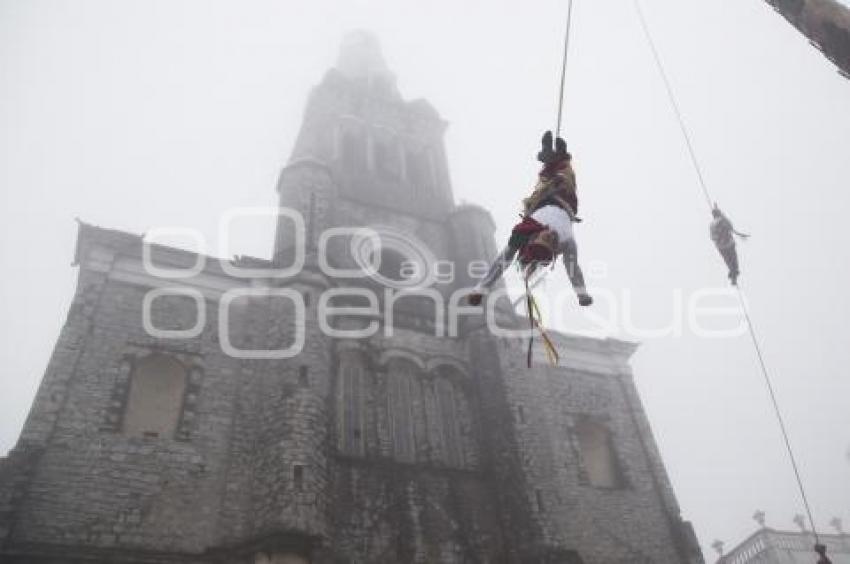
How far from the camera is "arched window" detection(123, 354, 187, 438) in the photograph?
1170 cm

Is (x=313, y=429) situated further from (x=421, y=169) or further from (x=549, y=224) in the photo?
(x=421, y=169)

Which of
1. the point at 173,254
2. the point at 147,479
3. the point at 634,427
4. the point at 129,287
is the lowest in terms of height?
the point at 147,479

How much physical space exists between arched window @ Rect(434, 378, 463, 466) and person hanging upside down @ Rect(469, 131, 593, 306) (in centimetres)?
678

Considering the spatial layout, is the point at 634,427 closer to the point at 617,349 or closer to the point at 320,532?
the point at 617,349

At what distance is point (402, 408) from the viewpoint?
559 inches

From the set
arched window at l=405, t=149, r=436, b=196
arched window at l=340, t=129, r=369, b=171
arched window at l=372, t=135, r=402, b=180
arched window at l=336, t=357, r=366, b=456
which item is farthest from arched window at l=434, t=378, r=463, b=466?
arched window at l=340, t=129, r=369, b=171

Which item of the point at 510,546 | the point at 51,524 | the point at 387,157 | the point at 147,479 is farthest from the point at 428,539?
the point at 387,157

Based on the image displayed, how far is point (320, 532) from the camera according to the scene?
426 inches

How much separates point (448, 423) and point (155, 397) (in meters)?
5.94

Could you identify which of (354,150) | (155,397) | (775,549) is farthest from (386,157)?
(775,549)

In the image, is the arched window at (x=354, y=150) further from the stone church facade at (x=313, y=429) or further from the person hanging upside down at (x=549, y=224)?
the person hanging upside down at (x=549, y=224)

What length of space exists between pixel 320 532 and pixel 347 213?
9383 mm

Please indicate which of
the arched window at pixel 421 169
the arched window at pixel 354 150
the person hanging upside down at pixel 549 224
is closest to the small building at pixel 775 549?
the arched window at pixel 421 169

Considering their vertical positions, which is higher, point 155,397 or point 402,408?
point 402,408
